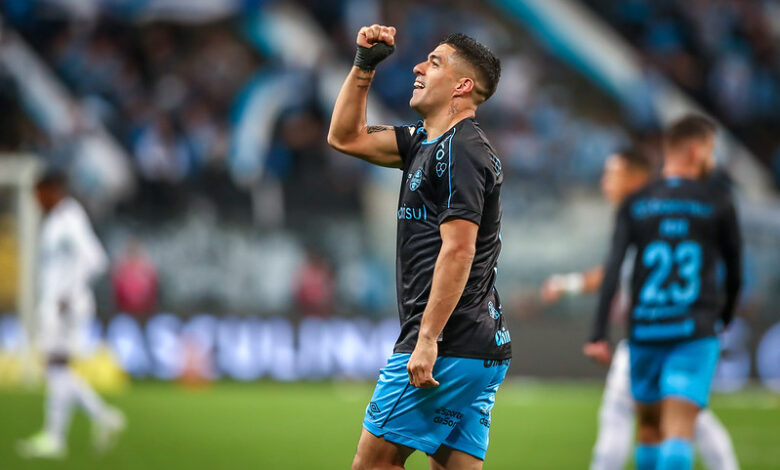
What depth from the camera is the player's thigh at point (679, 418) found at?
19.9 ft

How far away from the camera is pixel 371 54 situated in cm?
473

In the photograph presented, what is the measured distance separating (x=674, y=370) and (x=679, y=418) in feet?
0.86

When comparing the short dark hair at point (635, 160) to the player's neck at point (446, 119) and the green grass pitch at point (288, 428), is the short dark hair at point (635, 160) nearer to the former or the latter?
the green grass pitch at point (288, 428)

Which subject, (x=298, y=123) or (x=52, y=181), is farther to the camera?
(x=298, y=123)

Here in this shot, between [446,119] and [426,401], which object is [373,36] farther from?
[426,401]

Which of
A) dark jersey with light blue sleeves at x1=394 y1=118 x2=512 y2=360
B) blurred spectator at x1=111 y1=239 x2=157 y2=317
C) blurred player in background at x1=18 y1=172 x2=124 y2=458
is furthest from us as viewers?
blurred spectator at x1=111 y1=239 x2=157 y2=317

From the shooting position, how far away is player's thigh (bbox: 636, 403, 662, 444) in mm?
6457

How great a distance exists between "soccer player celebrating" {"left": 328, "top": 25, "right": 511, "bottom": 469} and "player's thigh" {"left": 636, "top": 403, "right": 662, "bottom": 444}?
6.84ft

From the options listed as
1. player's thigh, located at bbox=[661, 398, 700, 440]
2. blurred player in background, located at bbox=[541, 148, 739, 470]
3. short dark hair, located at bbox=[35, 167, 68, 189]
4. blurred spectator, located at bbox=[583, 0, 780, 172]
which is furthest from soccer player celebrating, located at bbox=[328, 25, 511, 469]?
blurred spectator, located at bbox=[583, 0, 780, 172]

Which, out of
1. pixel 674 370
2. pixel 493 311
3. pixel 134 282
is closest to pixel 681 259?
pixel 674 370

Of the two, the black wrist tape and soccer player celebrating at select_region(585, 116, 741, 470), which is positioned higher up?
the black wrist tape

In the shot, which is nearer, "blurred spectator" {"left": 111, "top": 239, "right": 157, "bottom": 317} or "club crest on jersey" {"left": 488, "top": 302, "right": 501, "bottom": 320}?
"club crest on jersey" {"left": 488, "top": 302, "right": 501, "bottom": 320}

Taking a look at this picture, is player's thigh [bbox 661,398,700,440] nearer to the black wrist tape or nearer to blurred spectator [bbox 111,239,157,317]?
the black wrist tape

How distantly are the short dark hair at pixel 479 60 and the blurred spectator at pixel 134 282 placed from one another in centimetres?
1262
